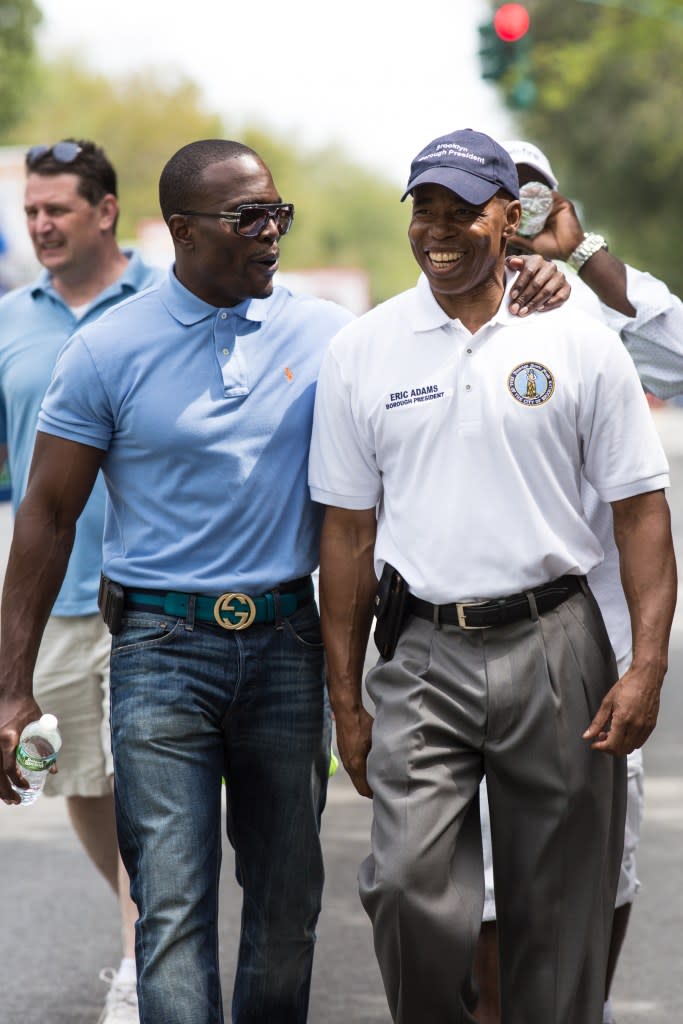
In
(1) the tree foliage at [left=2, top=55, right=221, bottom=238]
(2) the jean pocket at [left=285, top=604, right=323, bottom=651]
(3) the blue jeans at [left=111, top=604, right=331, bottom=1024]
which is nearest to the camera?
(3) the blue jeans at [left=111, top=604, right=331, bottom=1024]

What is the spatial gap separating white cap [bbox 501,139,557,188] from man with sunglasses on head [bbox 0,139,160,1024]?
1503 mm

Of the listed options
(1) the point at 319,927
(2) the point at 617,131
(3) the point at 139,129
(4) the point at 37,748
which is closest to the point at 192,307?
(4) the point at 37,748

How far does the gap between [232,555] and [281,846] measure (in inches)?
27.5

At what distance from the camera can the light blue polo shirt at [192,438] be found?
406 centimetres

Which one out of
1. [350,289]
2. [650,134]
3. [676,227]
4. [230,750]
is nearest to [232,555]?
[230,750]

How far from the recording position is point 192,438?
159 inches

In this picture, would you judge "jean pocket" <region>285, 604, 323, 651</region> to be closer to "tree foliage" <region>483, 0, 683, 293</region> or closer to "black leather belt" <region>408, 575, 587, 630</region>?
"black leather belt" <region>408, 575, 587, 630</region>

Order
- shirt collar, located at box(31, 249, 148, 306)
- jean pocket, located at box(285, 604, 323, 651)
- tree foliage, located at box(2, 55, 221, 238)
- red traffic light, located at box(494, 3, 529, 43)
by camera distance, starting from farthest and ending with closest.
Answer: tree foliage, located at box(2, 55, 221, 238)
red traffic light, located at box(494, 3, 529, 43)
shirt collar, located at box(31, 249, 148, 306)
jean pocket, located at box(285, 604, 323, 651)

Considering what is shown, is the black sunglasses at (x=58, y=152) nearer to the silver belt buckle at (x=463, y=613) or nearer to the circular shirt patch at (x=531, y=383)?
the circular shirt patch at (x=531, y=383)

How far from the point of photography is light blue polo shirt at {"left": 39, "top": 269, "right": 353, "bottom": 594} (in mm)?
4059

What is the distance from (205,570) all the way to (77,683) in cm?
165

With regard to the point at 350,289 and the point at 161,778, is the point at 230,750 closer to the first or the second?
the point at 161,778

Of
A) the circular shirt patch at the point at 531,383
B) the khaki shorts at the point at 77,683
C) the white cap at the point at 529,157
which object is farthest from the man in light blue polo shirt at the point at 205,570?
the khaki shorts at the point at 77,683

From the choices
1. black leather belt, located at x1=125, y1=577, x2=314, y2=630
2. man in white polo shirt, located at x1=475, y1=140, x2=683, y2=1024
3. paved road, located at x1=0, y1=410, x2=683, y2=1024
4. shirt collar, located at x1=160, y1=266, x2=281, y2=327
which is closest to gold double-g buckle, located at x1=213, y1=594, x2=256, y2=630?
black leather belt, located at x1=125, y1=577, x2=314, y2=630
